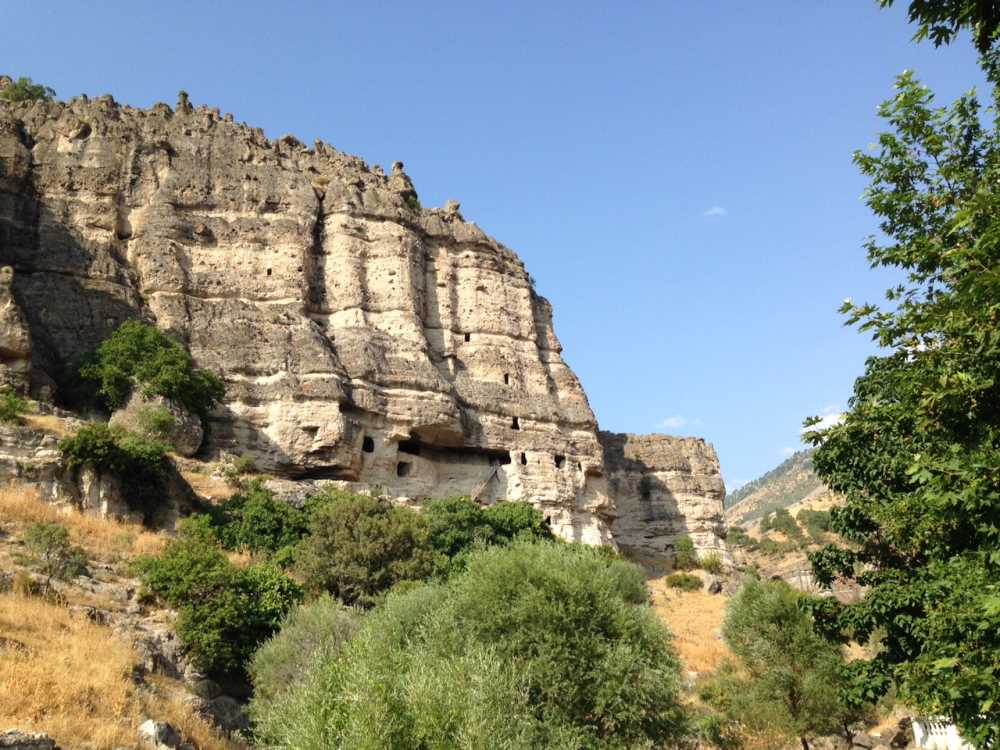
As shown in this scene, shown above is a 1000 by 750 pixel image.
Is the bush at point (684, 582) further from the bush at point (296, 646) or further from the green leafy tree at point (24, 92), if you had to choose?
the green leafy tree at point (24, 92)

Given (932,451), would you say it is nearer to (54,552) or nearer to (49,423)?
(54,552)

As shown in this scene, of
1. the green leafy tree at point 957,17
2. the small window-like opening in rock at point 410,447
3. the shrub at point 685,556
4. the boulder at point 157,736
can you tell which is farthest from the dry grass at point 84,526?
the shrub at point 685,556

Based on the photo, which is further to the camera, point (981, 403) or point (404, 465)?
point (404, 465)

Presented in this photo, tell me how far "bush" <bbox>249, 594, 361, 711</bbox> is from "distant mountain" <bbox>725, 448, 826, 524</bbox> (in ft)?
334

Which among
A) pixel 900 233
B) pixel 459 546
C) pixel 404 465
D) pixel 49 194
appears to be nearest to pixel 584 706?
pixel 900 233

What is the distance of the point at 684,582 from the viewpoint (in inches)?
1554

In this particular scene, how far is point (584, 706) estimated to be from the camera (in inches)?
544

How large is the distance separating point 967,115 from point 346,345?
3029 cm

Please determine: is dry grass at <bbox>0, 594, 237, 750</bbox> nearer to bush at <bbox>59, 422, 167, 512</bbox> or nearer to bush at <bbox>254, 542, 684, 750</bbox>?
bush at <bbox>254, 542, 684, 750</bbox>

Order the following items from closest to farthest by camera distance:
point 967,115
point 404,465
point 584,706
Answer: point 967,115 < point 584,706 < point 404,465

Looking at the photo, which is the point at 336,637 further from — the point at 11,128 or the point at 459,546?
the point at 11,128

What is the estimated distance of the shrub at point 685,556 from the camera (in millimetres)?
44125

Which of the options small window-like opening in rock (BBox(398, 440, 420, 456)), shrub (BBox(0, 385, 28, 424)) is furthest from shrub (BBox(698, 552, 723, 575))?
shrub (BBox(0, 385, 28, 424))

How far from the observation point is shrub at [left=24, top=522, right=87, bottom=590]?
17.5 m
